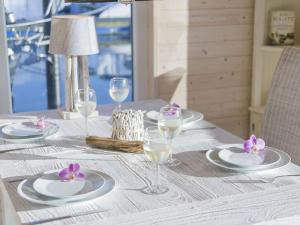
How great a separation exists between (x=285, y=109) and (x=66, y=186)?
1140 mm

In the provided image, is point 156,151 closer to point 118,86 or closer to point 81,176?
point 81,176

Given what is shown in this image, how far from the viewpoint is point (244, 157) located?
1554mm

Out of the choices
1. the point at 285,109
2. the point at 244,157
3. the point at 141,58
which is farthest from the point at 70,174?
the point at 141,58

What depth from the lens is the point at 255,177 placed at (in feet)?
4.70

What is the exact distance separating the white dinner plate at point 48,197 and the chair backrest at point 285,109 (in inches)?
38.5

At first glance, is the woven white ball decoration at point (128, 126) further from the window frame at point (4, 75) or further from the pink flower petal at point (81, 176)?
the window frame at point (4, 75)

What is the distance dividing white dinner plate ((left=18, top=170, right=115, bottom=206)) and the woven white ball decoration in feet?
1.13

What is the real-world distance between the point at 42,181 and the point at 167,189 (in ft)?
1.08

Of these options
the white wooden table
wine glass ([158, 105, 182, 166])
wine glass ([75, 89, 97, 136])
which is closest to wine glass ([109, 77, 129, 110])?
wine glass ([75, 89, 97, 136])

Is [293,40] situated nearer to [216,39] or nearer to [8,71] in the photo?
[216,39]

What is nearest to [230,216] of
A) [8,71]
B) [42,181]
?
[42,181]

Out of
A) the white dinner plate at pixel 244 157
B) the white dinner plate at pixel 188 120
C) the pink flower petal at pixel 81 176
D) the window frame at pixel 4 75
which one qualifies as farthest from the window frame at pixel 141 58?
the pink flower petal at pixel 81 176

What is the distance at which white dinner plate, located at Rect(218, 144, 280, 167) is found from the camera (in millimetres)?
1500

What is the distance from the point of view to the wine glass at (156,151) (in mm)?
1297
